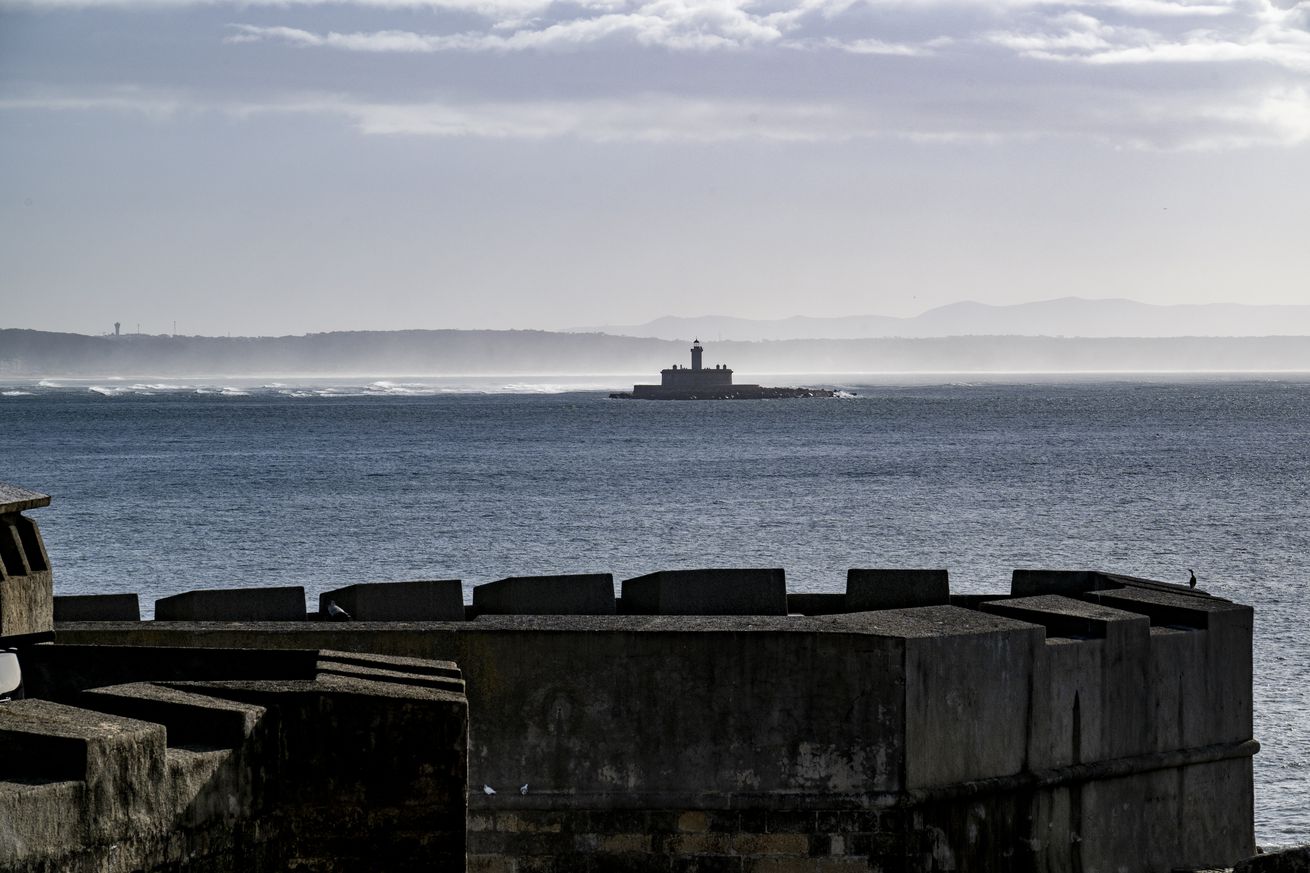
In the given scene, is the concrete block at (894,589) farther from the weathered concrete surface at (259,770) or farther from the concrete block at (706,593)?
the weathered concrete surface at (259,770)

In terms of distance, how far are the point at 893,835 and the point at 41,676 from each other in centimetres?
415

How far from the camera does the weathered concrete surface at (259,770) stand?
476cm

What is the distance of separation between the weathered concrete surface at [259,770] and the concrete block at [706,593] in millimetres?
3859

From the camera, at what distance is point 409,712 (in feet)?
18.4

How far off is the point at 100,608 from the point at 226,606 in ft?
2.63

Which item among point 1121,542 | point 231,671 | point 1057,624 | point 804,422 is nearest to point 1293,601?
point 1121,542

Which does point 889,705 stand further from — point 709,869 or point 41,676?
point 41,676

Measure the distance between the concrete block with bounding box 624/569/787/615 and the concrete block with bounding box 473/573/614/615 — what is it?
0.58ft

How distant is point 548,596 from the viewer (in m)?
9.68

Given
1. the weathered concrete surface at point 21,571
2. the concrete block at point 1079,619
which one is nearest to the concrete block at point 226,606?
the weathered concrete surface at point 21,571

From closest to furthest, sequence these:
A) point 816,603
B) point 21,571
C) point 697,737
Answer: point 21,571, point 697,737, point 816,603

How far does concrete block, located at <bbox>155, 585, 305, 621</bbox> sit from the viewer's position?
9.45 m

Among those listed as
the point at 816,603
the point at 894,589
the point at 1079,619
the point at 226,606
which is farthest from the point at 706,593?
the point at 226,606

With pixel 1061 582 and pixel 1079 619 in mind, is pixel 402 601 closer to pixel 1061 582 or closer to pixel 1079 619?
pixel 1079 619
